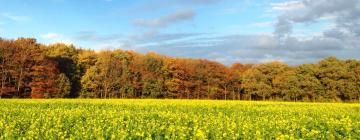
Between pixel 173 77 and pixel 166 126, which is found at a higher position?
pixel 173 77

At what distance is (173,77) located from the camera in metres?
105

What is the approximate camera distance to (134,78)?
A: 101875 mm

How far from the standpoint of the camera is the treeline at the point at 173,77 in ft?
307

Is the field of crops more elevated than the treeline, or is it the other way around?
the treeline

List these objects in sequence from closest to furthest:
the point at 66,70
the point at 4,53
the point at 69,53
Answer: the point at 4,53, the point at 66,70, the point at 69,53

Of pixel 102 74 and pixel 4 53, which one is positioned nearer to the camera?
pixel 4 53

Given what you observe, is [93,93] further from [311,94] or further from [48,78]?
[311,94]

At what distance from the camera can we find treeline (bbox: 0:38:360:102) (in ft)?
307

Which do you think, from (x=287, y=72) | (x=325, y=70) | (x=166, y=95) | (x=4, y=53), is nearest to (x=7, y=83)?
(x=4, y=53)

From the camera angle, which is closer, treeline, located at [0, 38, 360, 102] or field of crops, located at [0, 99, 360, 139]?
field of crops, located at [0, 99, 360, 139]

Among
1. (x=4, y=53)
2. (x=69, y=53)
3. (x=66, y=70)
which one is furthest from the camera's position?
(x=69, y=53)

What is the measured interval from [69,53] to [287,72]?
52.1 metres

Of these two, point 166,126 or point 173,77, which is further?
point 173,77

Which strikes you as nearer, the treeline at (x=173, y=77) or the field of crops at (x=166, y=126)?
the field of crops at (x=166, y=126)
